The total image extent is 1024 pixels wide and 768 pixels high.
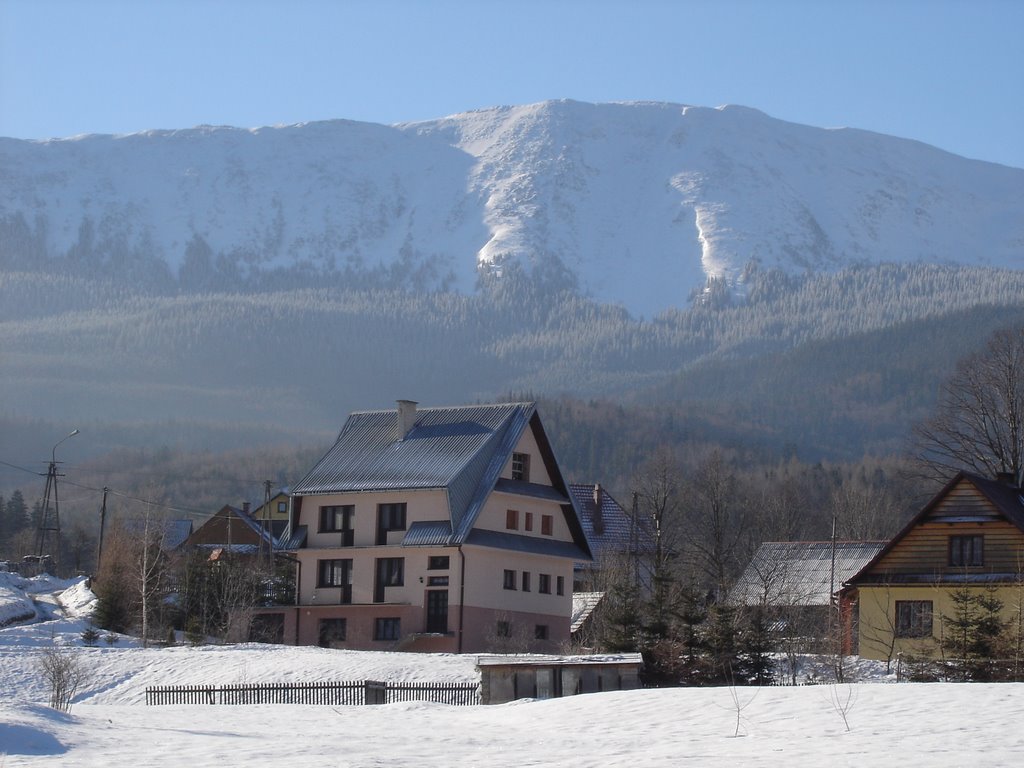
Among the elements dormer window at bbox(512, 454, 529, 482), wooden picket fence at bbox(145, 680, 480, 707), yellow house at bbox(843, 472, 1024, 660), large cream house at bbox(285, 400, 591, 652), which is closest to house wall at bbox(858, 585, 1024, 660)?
yellow house at bbox(843, 472, 1024, 660)

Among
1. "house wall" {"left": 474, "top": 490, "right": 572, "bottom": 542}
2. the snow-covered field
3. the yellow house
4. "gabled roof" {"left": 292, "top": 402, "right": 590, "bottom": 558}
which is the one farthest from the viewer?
"house wall" {"left": 474, "top": 490, "right": 572, "bottom": 542}

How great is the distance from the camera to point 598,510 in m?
104

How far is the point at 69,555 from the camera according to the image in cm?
16088

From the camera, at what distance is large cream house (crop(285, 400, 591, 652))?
68.1 m

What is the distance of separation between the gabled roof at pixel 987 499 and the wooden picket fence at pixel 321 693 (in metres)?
21.4

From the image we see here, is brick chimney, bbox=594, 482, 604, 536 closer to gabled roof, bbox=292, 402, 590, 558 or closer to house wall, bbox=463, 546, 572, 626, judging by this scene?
gabled roof, bbox=292, 402, 590, 558

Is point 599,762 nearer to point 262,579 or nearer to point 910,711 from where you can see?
point 910,711

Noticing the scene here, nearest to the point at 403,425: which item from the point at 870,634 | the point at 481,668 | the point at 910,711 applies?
the point at 870,634

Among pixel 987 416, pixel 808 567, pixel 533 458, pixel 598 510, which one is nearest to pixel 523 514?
pixel 533 458

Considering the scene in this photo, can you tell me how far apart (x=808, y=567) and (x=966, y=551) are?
21.8m

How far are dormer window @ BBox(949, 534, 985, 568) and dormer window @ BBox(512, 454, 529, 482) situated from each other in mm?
19291

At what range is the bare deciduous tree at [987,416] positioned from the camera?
232 feet

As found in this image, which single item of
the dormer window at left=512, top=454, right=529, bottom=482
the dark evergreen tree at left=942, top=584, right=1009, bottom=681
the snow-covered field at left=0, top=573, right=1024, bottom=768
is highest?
the dormer window at left=512, top=454, right=529, bottom=482

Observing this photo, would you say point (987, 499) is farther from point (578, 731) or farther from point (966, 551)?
point (578, 731)
